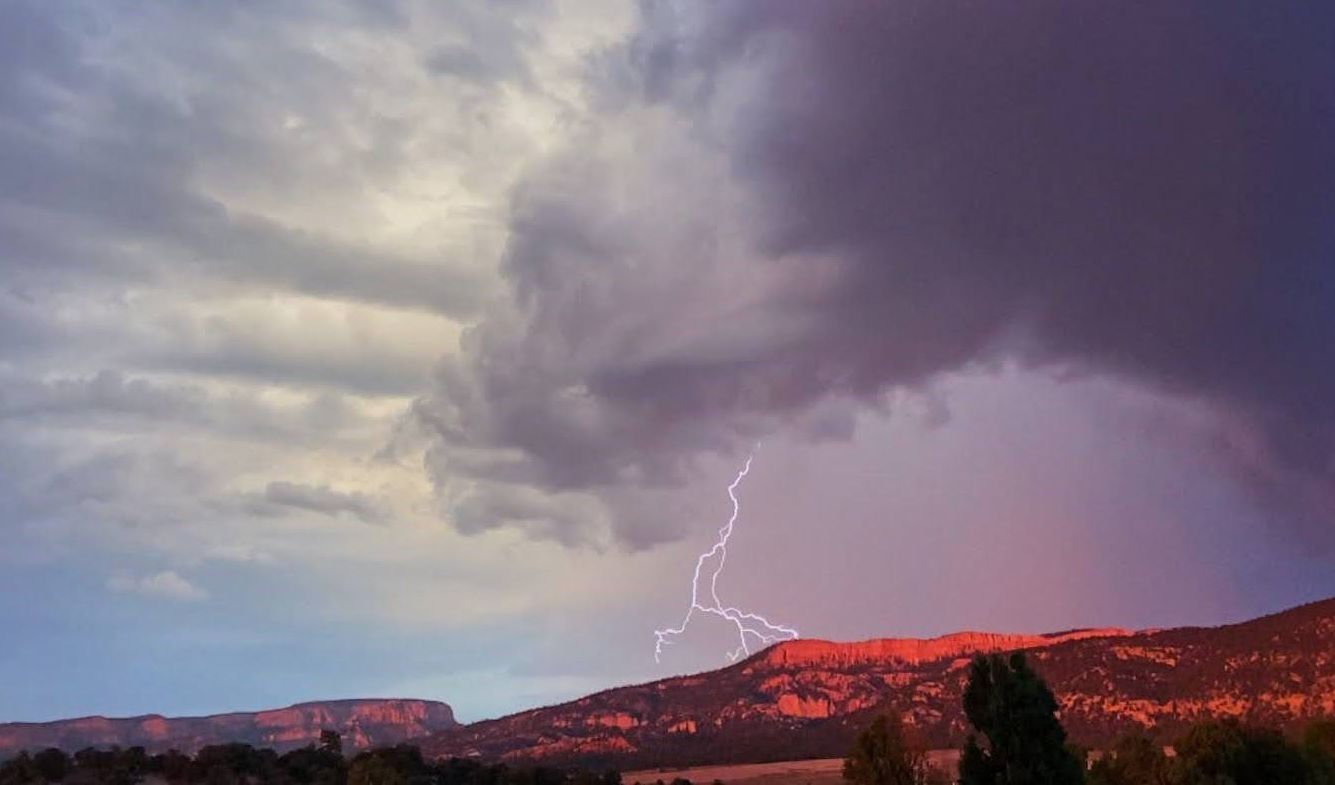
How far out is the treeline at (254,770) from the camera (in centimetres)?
6338

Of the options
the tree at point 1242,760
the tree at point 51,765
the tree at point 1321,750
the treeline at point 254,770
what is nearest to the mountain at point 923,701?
the tree at point 1321,750

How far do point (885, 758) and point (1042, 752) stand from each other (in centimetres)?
940

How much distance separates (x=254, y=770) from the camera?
6769cm

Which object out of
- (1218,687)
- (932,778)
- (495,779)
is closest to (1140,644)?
(1218,687)

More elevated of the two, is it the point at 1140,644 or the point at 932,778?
the point at 1140,644

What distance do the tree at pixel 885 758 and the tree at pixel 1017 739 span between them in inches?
268

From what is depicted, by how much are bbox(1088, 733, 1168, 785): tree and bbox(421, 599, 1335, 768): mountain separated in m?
58.8

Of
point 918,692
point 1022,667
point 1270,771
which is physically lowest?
point 1270,771

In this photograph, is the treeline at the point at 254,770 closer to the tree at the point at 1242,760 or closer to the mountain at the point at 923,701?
the tree at the point at 1242,760

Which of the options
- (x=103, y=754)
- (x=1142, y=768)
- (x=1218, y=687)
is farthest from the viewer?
(x=1218, y=687)

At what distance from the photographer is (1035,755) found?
36.6m

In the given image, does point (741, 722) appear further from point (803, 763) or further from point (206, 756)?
point (206, 756)

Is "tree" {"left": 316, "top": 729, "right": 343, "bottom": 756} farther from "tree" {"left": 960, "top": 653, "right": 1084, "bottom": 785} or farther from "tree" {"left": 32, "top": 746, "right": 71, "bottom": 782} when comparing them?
"tree" {"left": 960, "top": 653, "right": 1084, "bottom": 785}

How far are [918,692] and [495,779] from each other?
105 metres
